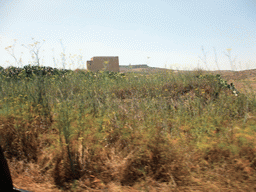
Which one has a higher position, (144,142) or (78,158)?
(144,142)

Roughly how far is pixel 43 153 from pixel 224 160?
2525 millimetres

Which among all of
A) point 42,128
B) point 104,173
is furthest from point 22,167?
point 104,173

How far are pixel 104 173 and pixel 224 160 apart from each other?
1.54m

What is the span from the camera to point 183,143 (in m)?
2.71

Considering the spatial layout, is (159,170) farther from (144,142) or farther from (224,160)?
(224,160)

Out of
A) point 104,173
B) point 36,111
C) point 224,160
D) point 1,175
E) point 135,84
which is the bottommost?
point 104,173

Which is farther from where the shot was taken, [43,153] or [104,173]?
[43,153]

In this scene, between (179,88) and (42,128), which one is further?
(179,88)

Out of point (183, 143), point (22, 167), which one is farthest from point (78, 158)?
point (183, 143)

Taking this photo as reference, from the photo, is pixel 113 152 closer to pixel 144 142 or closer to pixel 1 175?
pixel 144 142

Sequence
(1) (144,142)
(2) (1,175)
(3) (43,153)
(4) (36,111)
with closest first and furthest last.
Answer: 1. (2) (1,175)
2. (1) (144,142)
3. (3) (43,153)
4. (4) (36,111)

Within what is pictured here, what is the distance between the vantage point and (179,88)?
22.6 ft

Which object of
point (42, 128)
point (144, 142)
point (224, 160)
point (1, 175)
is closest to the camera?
point (1, 175)

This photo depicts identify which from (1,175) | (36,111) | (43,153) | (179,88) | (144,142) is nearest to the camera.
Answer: (1,175)
